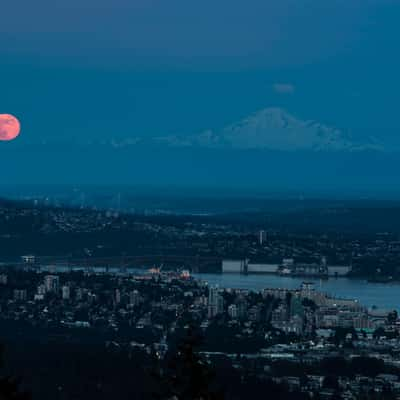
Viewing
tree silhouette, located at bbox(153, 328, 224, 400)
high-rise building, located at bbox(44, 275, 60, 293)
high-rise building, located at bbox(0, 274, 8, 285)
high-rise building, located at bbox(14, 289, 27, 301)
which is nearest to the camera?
tree silhouette, located at bbox(153, 328, 224, 400)

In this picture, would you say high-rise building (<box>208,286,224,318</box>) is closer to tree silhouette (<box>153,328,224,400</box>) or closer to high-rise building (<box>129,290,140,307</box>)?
high-rise building (<box>129,290,140,307</box>)

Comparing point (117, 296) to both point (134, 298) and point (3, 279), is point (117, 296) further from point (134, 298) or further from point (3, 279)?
point (3, 279)

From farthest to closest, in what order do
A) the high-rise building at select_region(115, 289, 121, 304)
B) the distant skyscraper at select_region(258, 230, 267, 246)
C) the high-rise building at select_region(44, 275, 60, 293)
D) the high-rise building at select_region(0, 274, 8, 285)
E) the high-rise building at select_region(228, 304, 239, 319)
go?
the distant skyscraper at select_region(258, 230, 267, 246) → the high-rise building at select_region(0, 274, 8, 285) → the high-rise building at select_region(44, 275, 60, 293) → the high-rise building at select_region(115, 289, 121, 304) → the high-rise building at select_region(228, 304, 239, 319)

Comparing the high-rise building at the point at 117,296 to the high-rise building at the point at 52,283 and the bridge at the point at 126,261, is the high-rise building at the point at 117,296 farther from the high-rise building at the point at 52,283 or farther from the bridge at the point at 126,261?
the bridge at the point at 126,261

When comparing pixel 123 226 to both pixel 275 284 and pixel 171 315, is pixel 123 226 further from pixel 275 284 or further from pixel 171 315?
pixel 171 315

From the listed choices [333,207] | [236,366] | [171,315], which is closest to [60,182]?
[333,207]

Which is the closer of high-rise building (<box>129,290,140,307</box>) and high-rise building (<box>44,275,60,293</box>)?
high-rise building (<box>129,290,140,307</box>)

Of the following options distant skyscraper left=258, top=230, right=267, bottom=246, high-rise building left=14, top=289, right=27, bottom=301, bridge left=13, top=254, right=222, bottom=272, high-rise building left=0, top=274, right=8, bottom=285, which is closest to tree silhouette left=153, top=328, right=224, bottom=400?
high-rise building left=14, top=289, right=27, bottom=301
